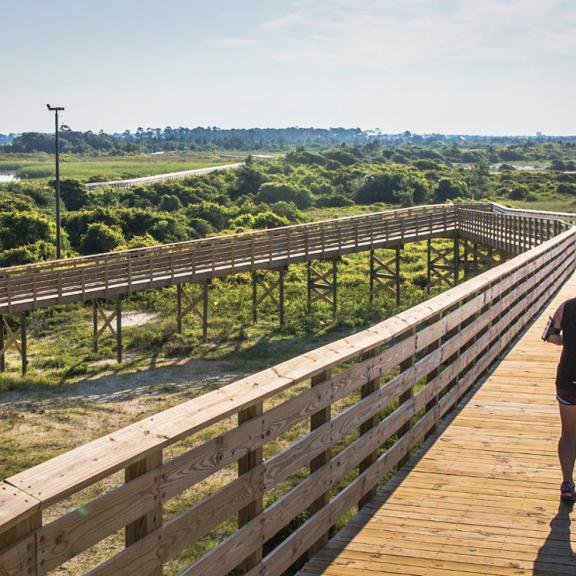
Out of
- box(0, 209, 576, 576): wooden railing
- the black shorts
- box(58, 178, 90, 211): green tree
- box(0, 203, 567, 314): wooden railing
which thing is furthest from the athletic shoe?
box(58, 178, 90, 211): green tree

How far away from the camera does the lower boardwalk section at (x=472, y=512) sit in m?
5.00

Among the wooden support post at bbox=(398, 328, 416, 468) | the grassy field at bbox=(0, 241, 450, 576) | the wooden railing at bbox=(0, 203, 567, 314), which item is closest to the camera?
the wooden support post at bbox=(398, 328, 416, 468)

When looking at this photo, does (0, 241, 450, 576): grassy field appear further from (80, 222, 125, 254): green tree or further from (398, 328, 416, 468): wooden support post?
(80, 222, 125, 254): green tree

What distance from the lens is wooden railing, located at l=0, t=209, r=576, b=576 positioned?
2764mm

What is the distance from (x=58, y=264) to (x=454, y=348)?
69.3 ft

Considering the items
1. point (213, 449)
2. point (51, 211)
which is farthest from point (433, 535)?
point (51, 211)

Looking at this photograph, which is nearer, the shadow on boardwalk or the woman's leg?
the shadow on boardwalk

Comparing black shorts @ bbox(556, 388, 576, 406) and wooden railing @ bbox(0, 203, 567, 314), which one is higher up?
black shorts @ bbox(556, 388, 576, 406)

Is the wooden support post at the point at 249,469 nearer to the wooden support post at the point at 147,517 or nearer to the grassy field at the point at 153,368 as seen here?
the wooden support post at the point at 147,517

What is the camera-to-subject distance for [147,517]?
3.26 metres

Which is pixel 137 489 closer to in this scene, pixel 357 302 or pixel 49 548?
pixel 49 548

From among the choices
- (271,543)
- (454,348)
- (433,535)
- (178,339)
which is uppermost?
(454,348)

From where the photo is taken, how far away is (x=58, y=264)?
27094 mm

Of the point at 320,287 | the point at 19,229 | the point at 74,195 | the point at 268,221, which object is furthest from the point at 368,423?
the point at 74,195
